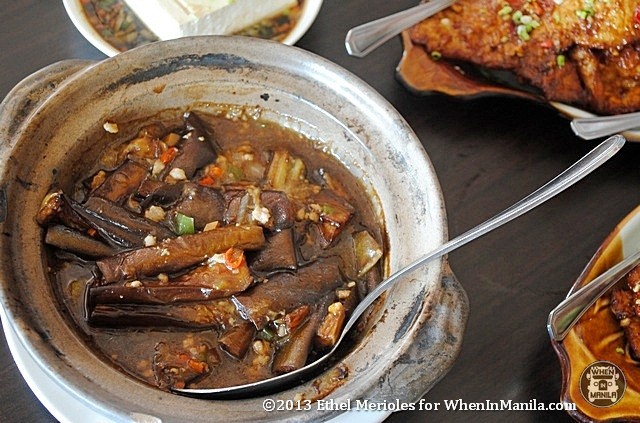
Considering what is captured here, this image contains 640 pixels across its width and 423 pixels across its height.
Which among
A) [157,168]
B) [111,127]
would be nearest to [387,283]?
[157,168]

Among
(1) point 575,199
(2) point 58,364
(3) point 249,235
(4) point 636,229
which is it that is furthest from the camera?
(1) point 575,199

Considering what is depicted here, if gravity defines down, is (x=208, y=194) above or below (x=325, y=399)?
above

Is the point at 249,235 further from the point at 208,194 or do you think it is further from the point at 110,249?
the point at 110,249

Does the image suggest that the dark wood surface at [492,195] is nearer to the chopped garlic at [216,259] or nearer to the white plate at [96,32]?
the white plate at [96,32]

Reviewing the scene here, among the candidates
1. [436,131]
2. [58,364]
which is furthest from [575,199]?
[58,364]

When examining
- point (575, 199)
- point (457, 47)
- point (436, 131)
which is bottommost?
point (575, 199)

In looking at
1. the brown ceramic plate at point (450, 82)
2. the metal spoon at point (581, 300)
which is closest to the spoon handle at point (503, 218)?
the metal spoon at point (581, 300)

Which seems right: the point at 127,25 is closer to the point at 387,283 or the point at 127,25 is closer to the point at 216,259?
the point at 216,259
